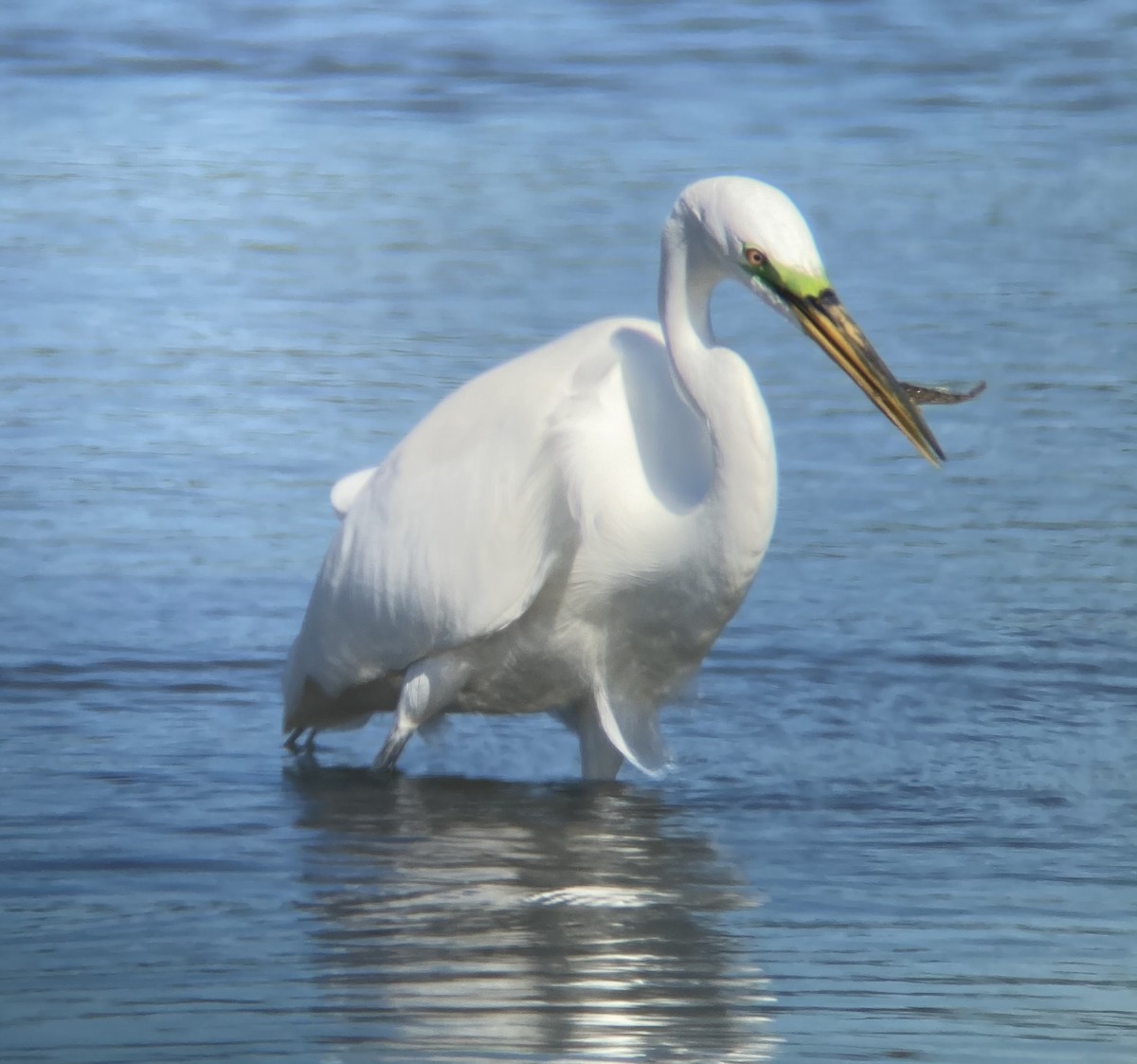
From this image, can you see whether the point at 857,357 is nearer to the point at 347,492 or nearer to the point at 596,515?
the point at 596,515

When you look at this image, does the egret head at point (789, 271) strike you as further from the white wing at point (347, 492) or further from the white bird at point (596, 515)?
the white wing at point (347, 492)

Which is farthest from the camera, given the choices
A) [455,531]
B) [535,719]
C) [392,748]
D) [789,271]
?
[535,719]

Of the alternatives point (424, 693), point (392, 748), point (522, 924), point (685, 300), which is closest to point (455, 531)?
point (424, 693)

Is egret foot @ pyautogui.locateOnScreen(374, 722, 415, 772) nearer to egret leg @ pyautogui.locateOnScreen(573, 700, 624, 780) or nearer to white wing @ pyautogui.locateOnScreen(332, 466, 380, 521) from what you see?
egret leg @ pyautogui.locateOnScreen(573, 700, 624, 780)

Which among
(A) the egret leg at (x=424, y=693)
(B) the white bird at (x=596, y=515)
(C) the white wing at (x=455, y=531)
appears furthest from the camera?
(A) the egret leg at (x=424, y=693)

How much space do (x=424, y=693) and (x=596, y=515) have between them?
618mm

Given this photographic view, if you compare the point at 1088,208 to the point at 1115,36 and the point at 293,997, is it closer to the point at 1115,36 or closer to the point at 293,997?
the point at 1115,36

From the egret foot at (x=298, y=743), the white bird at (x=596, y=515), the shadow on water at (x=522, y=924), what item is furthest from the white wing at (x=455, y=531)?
the shadow on water at (x=522, y=924)

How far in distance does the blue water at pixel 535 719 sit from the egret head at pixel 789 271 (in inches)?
35.9

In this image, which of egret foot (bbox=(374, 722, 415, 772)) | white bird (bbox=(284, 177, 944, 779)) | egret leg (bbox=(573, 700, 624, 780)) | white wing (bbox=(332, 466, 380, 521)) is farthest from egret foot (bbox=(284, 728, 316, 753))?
egret leg (bbox=(573, 700, 624, 780))

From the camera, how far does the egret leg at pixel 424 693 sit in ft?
18.7

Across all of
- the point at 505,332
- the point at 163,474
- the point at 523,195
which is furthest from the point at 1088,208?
the point at 163,474

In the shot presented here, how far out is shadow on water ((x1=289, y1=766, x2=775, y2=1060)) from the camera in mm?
4125

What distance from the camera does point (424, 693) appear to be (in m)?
5.72
